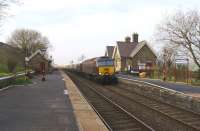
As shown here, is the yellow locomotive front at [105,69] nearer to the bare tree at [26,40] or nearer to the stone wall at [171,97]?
the stone wall at [171,97]

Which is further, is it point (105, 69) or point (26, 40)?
point (26, 40)

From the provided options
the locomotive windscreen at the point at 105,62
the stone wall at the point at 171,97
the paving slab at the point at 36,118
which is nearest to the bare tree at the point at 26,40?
the locomotive windscreen at the point at 105,62

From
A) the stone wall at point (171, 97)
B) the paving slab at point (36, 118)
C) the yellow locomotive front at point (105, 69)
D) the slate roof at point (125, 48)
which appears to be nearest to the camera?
the paving slab at point (36, 118)

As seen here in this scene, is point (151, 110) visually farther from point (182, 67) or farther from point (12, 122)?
point (182, 67)

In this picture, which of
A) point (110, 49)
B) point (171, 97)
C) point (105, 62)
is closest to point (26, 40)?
point (110, 49)

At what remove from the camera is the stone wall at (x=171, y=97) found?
18.5 m

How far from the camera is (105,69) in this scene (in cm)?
4038

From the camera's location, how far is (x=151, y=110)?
17672 mm

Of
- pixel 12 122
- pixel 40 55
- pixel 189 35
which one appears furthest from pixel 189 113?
pixel 40 55

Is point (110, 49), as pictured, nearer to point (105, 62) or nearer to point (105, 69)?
point (105, 62)

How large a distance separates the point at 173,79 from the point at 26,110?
93.6ft

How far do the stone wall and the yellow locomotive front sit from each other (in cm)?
758

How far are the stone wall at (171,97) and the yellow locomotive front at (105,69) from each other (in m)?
7.58

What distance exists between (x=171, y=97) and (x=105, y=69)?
18484 mm
